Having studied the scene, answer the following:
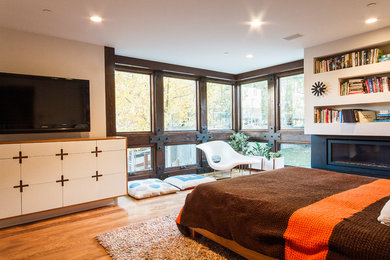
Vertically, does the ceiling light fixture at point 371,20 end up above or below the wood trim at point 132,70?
above

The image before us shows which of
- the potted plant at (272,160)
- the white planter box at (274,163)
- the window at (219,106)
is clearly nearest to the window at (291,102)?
the potted plant at (272,160)

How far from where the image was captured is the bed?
1.34 meters

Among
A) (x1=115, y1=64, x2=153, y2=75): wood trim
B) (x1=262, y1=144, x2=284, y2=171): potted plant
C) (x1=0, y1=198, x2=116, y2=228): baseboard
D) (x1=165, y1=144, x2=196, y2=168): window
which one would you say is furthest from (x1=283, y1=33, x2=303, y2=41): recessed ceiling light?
(x1=0, y1=198, x2=116, y2=228): baseboard

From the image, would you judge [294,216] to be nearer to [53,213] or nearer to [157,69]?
[53,213]

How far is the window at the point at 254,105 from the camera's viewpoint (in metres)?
5.95

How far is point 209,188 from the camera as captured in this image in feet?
7.58

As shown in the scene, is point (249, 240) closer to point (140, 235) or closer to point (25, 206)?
point (140, 235)

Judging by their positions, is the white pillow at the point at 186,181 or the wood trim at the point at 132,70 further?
the wood trim at the point at 132,70

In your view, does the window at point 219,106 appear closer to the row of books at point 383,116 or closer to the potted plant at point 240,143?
the potted plant at point 240,143

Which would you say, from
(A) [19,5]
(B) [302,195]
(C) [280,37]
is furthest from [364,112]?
(A) [19,5]

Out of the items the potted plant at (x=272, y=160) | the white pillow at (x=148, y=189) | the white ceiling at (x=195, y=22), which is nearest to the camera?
the white ceiling at (x=195, y=22)

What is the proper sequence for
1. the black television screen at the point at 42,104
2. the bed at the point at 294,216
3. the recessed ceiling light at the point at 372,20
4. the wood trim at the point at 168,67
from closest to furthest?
the bed at the point at 294,216 → the black television screen at the point at 42,104 → the recessed ceiling light at the point at 372,20 → the wood trim at the point at 168,67

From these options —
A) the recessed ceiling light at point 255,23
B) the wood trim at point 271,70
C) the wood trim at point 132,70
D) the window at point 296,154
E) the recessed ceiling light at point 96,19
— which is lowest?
the window at point 296,154

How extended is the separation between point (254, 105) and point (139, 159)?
308 centimetres
